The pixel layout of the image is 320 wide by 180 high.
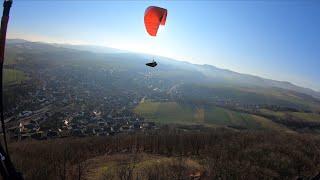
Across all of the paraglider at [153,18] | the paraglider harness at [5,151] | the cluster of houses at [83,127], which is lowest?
the cluster of houses at [83,127]

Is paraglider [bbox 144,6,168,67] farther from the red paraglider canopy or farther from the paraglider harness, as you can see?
the paraglider harness

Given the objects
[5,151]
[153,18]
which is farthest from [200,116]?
[5,151]

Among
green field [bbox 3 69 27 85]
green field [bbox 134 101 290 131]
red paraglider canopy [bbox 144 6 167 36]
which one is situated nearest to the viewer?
red paraglider canopy [bbox 144 6 167 36]

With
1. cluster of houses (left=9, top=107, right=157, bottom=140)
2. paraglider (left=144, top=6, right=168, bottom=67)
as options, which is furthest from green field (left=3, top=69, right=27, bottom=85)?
paraglider (left=144, top=6, right=168, bottom=67)

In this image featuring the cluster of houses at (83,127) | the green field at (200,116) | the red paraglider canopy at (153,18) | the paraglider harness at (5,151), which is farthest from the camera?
the green field at (200,116)

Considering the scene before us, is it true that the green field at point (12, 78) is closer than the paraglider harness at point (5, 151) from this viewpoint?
No

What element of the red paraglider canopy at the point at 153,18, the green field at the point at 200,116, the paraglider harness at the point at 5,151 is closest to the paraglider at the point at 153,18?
the red paraglider canopy at the point at 153,18

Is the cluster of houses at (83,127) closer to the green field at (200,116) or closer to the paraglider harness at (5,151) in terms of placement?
the green field at (200,116)

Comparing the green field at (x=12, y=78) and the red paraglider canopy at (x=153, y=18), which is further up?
the red paraglider canopy at (x=153, y=18)
